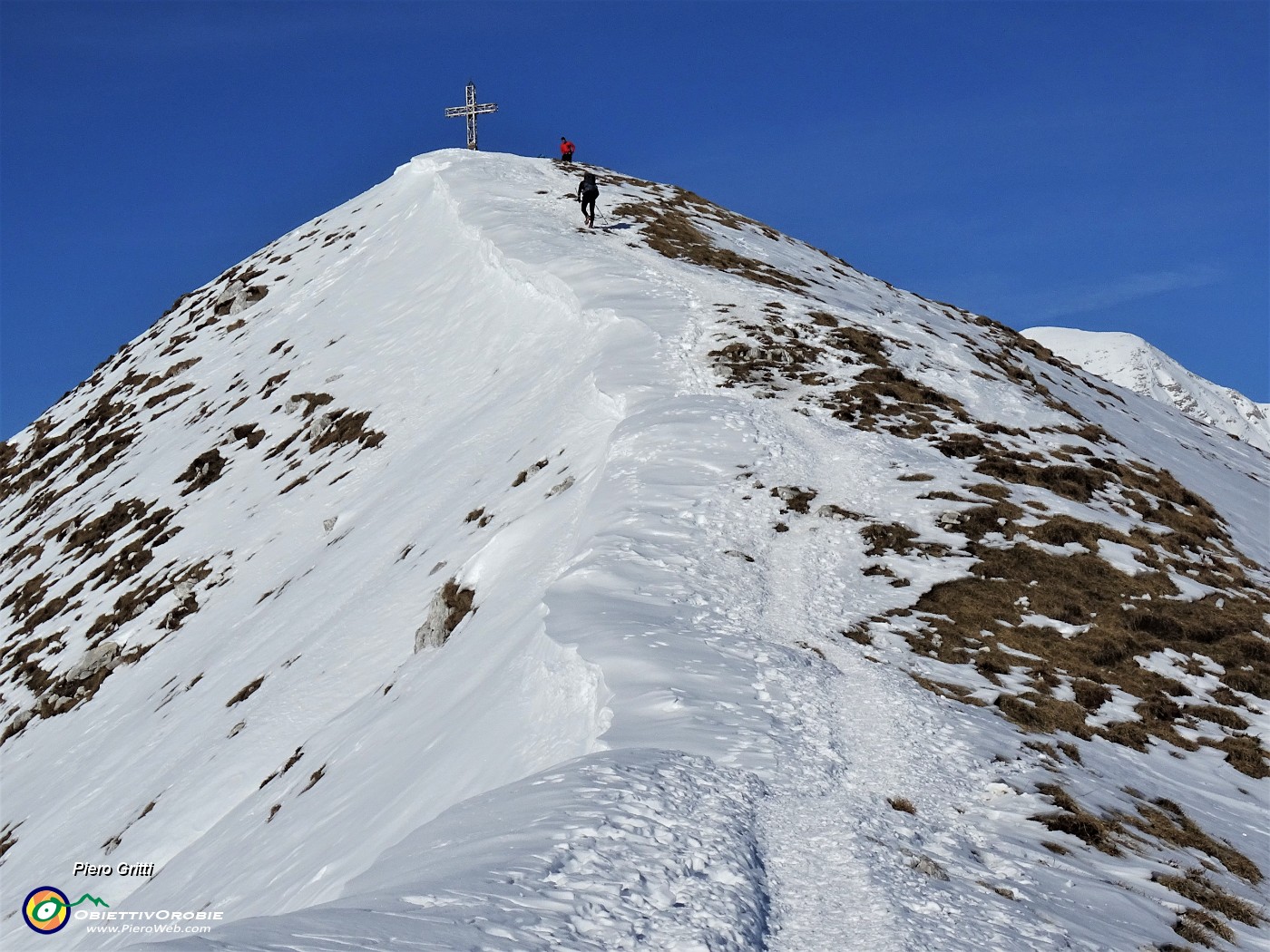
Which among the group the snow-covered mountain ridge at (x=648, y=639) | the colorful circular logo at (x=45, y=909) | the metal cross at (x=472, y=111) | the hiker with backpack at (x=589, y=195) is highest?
the metal cross at (x=472, y=111)

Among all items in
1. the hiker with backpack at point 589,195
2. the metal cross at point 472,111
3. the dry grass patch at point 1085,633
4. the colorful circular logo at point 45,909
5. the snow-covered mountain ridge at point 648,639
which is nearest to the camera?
the snow-covered mountain ridge at point 648,639

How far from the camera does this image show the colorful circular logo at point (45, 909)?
2106cm

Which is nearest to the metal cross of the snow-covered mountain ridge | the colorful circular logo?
the snow-covered mountain ridge

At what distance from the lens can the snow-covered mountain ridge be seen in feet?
33.0

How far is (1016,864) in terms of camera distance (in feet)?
35.4

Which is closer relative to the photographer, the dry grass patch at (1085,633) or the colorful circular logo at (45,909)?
the dry grass patch at (1085,633)

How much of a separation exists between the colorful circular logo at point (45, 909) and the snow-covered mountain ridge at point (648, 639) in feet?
1.12

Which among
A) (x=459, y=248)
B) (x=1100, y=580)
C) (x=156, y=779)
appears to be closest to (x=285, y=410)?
(x=459, y=248)

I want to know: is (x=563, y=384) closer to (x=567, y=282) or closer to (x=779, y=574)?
(x=567, y=282)
